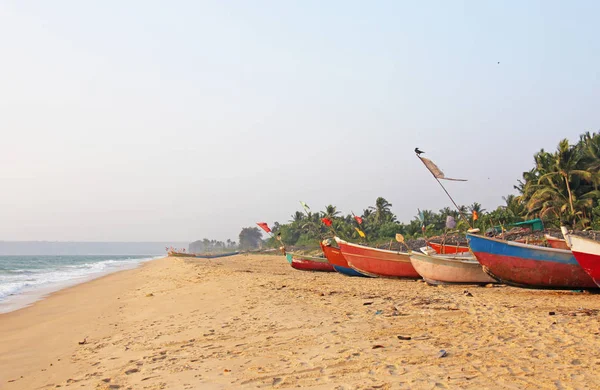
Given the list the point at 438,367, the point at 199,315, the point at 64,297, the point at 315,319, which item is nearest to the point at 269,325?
the point at 315,319

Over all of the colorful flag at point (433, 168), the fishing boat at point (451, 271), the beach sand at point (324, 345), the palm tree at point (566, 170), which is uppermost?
the palm tree at point (566, 170)

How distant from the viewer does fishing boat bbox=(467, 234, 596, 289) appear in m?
11.7

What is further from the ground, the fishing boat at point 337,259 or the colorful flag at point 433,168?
the colorful flag at point 433,168

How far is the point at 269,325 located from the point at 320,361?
2457mm

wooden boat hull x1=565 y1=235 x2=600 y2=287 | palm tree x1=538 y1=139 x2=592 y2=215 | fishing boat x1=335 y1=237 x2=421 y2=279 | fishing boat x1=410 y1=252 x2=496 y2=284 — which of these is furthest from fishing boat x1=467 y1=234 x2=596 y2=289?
palm tree x1=538 y1=139 x2=592 y2=215

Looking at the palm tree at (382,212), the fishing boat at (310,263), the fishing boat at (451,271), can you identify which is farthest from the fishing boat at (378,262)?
the palm tree at (382,212)

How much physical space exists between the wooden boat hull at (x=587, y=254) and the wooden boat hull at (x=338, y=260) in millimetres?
10321

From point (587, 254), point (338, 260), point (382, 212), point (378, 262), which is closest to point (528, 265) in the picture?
point (587, 254)

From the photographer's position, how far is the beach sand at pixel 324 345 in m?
4.84

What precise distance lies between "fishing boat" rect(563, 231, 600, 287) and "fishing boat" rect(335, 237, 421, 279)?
6462mm

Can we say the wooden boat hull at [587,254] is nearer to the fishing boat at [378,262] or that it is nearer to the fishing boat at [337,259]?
the fishing boat at [378,262]

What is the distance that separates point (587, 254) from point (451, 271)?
4.35 metres

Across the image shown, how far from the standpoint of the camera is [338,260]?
2106 centimetres

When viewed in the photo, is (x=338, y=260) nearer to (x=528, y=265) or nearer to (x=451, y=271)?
(x=451, y=271)
